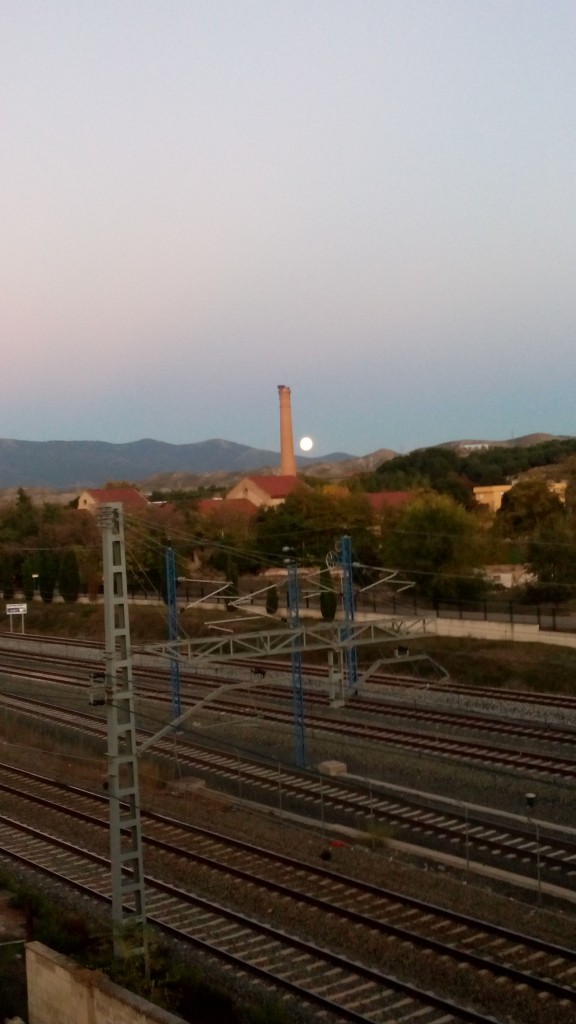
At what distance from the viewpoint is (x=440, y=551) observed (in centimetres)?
3709

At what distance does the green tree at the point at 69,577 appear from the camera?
49.8 m

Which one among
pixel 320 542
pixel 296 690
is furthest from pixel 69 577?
pixel 296 690

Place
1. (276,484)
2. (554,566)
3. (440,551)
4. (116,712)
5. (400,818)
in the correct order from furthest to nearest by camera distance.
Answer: (276,484)
(440,551)
(554,566)
(400,818)
(116,712)

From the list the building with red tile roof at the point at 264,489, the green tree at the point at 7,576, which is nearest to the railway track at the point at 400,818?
the green tree at the point at 7,576

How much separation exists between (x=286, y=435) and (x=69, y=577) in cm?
4274

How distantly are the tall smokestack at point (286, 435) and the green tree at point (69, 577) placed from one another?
40.6 metres

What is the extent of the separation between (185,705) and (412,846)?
13578 mm

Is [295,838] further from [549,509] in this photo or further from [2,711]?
[549,509]

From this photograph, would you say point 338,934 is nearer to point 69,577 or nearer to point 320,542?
point 320,542

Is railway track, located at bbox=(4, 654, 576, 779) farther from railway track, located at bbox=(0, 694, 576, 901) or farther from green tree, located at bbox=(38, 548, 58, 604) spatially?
green tree, located at bbox=(38, 548, 58, 604)

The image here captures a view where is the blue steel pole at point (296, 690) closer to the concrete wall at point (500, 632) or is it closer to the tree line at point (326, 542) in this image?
the concrete wall at point (500, 632)

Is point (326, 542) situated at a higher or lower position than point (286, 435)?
lower

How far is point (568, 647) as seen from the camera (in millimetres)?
29672

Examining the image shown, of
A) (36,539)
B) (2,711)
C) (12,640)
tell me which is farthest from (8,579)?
(2,711)
